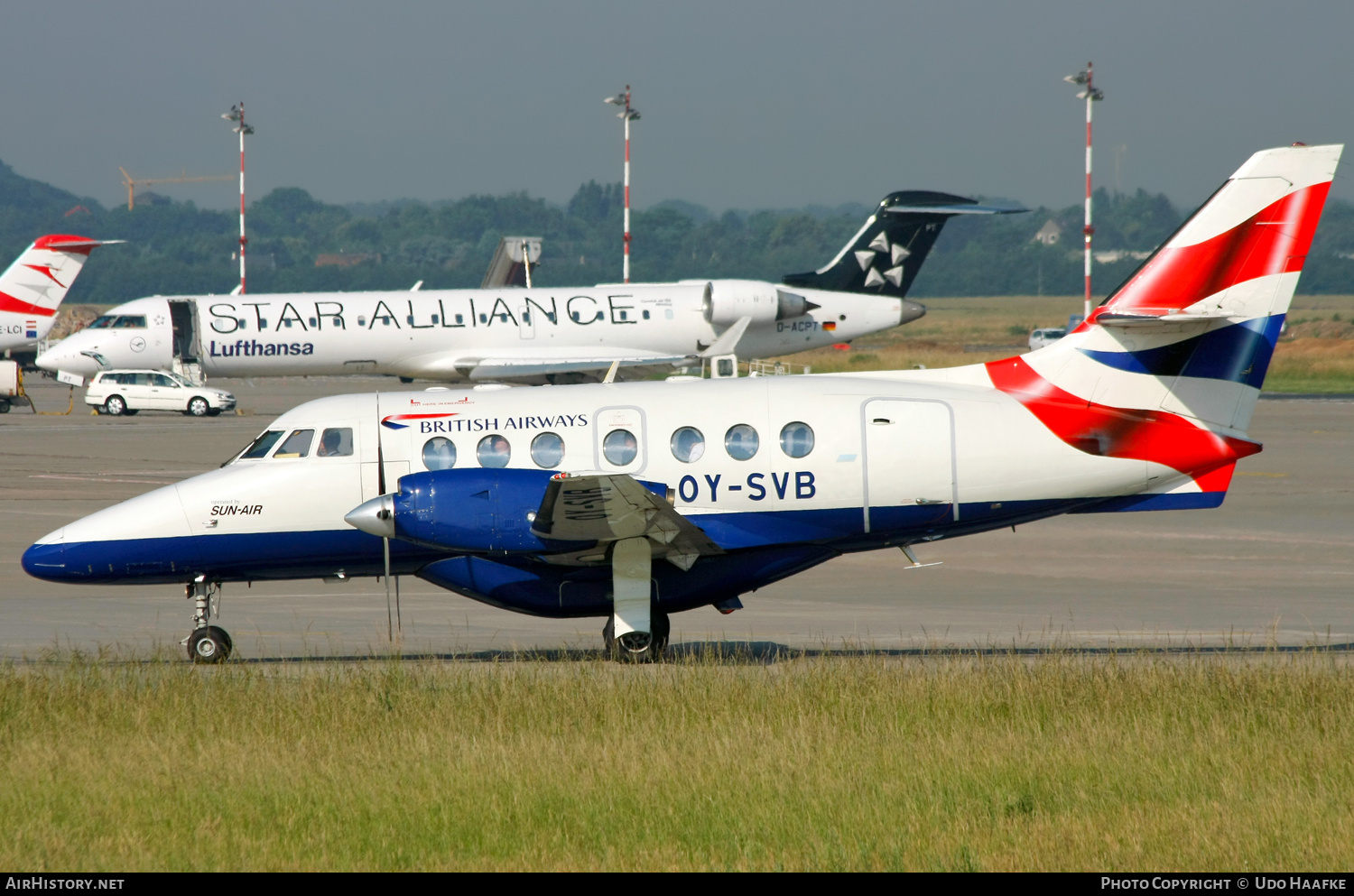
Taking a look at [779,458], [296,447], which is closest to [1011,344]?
[779,458]

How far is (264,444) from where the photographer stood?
574 inches

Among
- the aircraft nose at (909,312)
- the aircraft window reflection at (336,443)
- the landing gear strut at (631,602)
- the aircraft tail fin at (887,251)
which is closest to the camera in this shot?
the landing gear strut at (631,602)

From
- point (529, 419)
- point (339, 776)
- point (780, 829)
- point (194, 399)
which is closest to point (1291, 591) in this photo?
point (529, 419)

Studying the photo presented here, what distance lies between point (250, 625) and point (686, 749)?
8.22 m

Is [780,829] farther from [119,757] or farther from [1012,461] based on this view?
[1012,461]

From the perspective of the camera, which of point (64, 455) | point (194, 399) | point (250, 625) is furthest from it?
point (194, 399)

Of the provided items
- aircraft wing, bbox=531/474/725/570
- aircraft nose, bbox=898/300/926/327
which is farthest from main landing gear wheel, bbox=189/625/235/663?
aircraft nose, bbox=898/300/926/327

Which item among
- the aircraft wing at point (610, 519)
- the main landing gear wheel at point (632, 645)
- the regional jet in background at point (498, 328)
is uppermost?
the regional jet in background at point (498, 328)

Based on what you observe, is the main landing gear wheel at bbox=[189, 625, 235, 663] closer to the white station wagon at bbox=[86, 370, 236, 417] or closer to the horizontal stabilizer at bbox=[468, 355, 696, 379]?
the horizontal stabilizer at bbox=[468, 355, 696, 379]

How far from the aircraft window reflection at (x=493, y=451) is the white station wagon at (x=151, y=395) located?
38838 mm

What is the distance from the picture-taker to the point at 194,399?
5081 centimetres

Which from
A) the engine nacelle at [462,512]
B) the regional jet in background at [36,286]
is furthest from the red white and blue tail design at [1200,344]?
the regional jet in background at [36,286]

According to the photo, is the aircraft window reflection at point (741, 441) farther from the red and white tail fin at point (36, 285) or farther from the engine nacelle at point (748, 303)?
the red and white tail fin at point (36, 285)

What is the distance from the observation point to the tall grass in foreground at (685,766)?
8125 millimetres
